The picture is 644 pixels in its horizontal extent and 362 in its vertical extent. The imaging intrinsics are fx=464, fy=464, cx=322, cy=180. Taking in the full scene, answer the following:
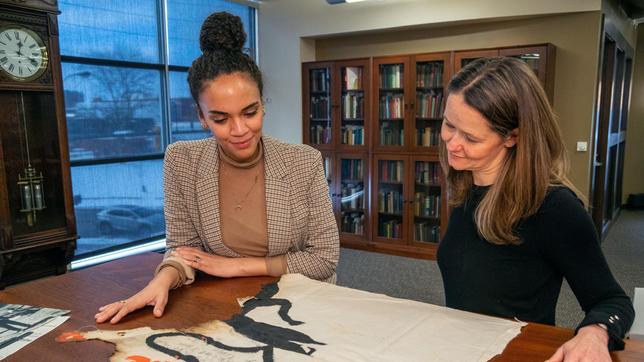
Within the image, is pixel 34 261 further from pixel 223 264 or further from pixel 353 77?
pixel 353 77

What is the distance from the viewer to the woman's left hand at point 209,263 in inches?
51.6

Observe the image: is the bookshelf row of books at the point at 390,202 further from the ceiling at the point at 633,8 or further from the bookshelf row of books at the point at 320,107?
the ceiling at the point at 633,8

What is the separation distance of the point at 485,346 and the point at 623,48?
542 cm

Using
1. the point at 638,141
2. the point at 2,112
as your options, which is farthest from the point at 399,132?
the point at 638,141

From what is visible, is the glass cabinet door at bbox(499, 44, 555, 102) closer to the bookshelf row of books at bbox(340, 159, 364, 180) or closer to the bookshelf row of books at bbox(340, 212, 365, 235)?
the bookshelf row of books at bbox(340, 159, 364, 180)

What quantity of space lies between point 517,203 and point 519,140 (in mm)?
151

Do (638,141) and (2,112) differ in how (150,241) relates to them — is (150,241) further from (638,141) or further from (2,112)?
(638,141)

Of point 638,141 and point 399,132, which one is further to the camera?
point 638,141

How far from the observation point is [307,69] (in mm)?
4789

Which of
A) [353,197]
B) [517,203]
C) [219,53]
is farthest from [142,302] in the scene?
[353,197]

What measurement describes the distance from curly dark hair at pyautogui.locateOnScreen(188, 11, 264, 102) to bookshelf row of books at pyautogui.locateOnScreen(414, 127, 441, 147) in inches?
123

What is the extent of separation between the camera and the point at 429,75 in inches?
166

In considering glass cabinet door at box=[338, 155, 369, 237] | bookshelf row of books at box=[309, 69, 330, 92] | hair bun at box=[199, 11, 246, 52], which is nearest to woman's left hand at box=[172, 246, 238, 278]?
hair bun at box=[199, 11, 246, 52]

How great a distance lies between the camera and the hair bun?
127 centimetres
